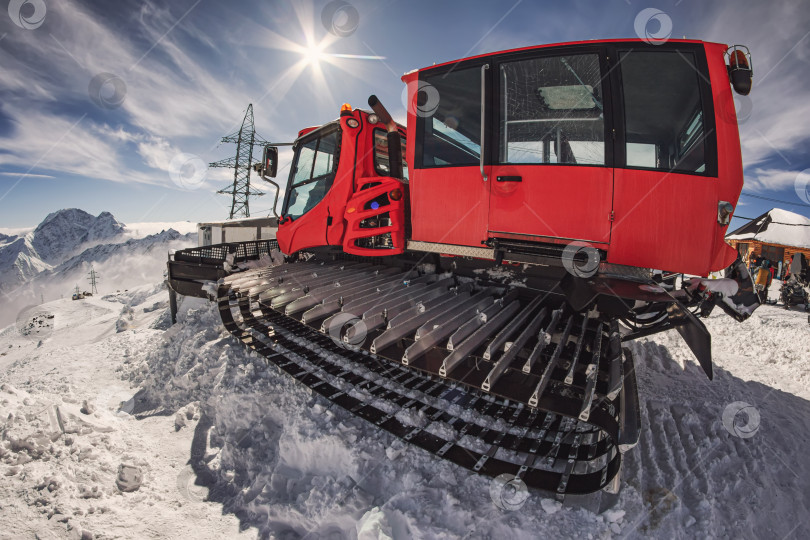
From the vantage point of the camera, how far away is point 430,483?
2021 mm

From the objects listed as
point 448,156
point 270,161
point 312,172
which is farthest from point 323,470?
point 270,161

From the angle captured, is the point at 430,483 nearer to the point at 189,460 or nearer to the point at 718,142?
the point at 189,460

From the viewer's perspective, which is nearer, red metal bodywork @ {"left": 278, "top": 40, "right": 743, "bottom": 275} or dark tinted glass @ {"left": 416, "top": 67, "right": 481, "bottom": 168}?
red metal bodywork @ {"left": 278, "top": 40, "right": 743, "bottom": 275}

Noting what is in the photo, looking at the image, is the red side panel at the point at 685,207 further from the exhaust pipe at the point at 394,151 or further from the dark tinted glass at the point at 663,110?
the exhaust pipe at the point at 394,151

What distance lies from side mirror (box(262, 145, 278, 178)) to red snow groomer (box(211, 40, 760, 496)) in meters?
2.15

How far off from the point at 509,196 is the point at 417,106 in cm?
124

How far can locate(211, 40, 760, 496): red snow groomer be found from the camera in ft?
6.43

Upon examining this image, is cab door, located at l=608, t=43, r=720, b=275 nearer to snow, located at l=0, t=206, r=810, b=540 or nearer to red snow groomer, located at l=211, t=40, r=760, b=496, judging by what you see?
red snow groomer, located at l=211, t=40, r=760, b=496

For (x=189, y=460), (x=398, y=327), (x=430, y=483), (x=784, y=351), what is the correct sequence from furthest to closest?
1. (x=784, y=351)
2. (x=189, y=460)
3. (x=398, y=327)
4. (x=430, y=483)

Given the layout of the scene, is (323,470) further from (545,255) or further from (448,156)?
(448,156)

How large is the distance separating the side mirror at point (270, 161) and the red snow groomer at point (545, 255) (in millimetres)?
2154

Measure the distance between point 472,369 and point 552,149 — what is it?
166cm

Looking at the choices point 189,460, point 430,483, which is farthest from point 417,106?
point 189,460

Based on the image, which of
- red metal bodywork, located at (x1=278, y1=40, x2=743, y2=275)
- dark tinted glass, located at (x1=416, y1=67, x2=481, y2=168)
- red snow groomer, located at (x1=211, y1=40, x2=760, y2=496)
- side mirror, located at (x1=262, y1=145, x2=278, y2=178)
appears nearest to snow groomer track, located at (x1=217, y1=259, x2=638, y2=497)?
red snow groomer, located at (x1=211, y1=40, x2=760, y2=496)
